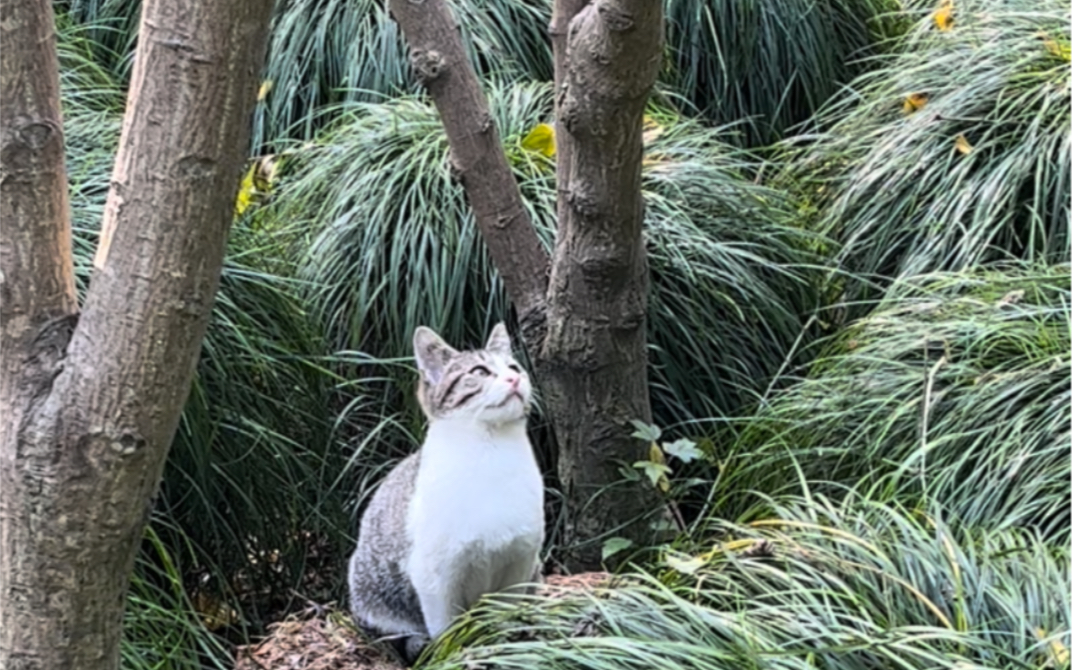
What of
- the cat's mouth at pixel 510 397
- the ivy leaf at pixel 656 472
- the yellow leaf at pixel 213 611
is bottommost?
the yellow leaf at pixel 213 611

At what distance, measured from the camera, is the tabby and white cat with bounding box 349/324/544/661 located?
2.66 meters

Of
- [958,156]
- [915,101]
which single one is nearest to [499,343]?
[958,156]

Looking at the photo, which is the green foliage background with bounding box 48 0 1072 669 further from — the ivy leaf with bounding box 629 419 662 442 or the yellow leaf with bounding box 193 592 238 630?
the ivy leaf with bounding box 629 419 662 442

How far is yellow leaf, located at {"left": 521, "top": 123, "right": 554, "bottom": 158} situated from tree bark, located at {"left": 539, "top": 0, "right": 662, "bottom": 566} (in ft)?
3.55

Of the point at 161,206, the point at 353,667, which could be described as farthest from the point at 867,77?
the point at 161,206

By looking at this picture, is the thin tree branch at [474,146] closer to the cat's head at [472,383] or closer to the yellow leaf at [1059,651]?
the cat's head at [472,383]

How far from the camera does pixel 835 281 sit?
3.92 metres

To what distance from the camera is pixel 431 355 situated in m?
2.86

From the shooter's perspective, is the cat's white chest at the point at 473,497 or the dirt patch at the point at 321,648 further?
the dirt patch at the point at 321,648

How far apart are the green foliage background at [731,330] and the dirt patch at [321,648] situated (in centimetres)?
11

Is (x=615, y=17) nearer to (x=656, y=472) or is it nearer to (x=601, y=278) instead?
(x=601, y=278)

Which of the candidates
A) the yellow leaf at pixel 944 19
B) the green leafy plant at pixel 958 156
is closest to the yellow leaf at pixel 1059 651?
the green leafy plant at pixel 958 156

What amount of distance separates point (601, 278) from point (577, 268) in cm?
5

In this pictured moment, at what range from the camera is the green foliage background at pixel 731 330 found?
7.63 ft
